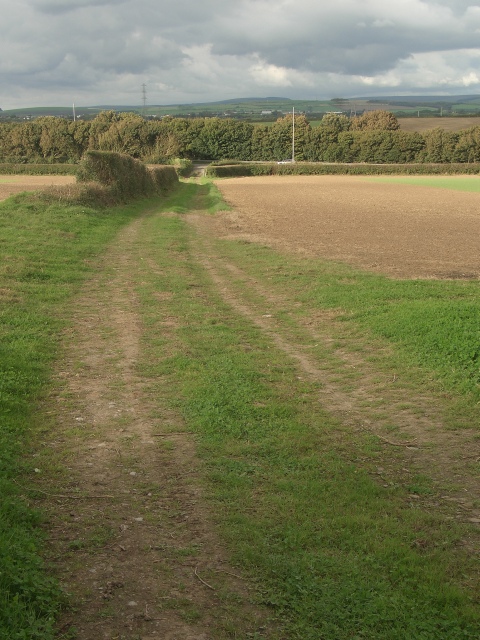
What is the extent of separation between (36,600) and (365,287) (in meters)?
10.9

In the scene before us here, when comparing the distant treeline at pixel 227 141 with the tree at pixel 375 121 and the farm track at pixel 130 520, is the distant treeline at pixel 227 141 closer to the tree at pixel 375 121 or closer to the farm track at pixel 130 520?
the tree at pixel 375 121

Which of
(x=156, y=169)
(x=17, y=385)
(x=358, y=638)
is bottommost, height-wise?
(x=358, y=638)

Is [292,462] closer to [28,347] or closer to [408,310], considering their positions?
[28,347]

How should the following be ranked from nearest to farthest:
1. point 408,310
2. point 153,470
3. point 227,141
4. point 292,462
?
1. point 153,470
2. point 292,462
3. point 408,310
4. point 227,141

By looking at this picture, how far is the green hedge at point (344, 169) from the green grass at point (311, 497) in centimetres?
8312

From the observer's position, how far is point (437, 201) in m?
48.1

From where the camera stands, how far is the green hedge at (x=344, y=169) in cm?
9331

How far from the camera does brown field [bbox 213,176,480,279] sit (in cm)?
1866

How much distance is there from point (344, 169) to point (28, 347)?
9359 centimetres

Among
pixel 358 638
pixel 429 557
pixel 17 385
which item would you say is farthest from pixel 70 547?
pixel 17 385

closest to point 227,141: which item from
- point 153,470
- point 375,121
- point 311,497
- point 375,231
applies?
point 375,121

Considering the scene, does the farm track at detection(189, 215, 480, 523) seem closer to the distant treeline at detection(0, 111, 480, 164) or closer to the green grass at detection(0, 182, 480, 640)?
the green grass at detection(0, 182, 480, 640)

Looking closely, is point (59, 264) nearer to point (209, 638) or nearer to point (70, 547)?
point (70, 547)

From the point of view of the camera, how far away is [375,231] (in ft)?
89.2
